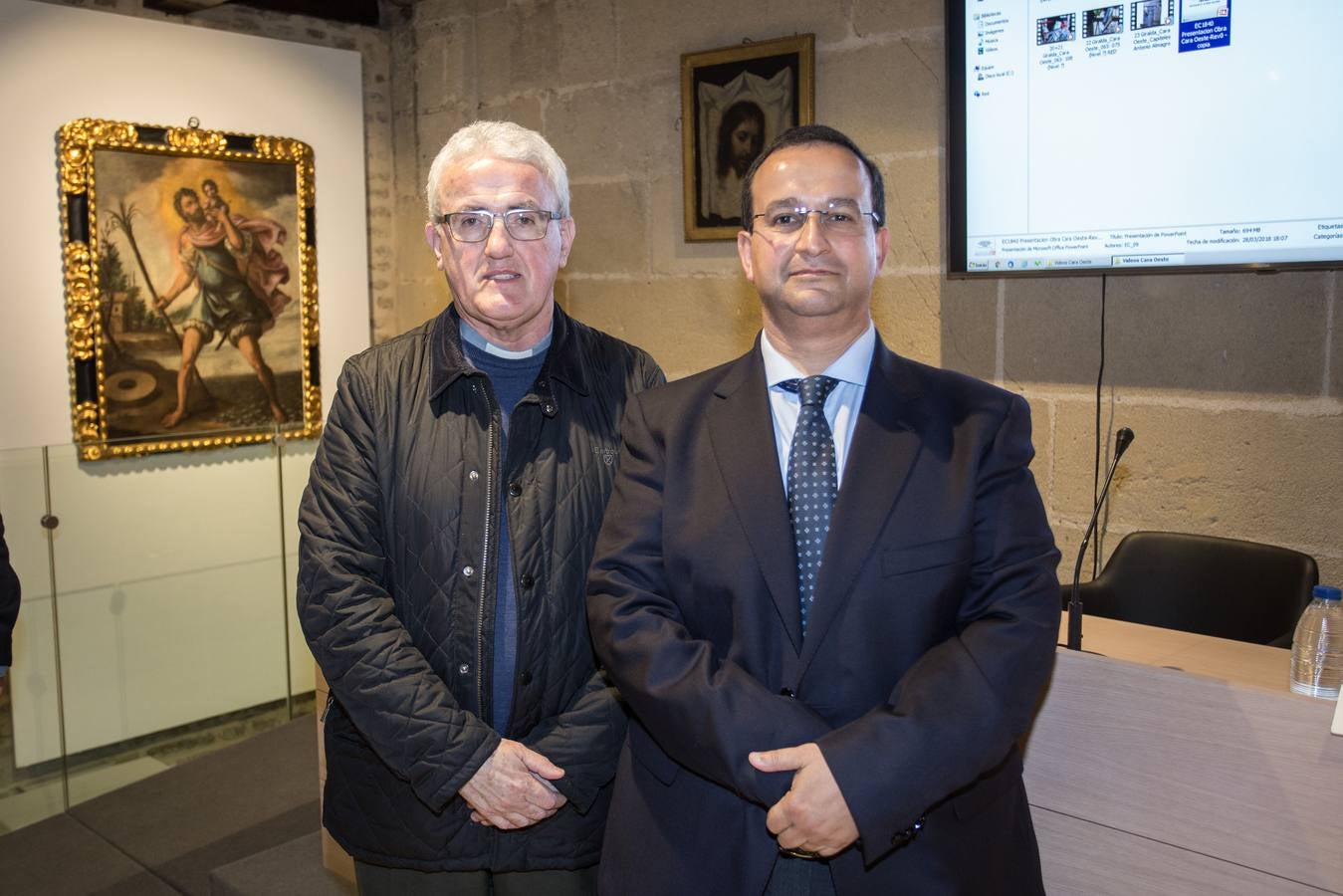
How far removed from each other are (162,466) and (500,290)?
264 centimetres

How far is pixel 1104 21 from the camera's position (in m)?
2.84

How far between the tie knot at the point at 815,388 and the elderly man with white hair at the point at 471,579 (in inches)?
14.6

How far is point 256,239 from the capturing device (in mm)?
4363

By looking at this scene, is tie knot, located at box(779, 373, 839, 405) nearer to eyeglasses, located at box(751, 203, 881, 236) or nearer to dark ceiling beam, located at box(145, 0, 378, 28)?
eyeglasses, located at box(751, 203, 881, 236)


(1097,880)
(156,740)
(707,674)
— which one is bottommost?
(156,740)

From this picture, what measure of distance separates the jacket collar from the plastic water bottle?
1.12 m

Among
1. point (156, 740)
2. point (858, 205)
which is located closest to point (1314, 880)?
point (858, 205)

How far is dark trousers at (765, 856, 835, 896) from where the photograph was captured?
1.51 metres

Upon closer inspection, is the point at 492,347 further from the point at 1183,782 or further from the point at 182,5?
the point at 182,5

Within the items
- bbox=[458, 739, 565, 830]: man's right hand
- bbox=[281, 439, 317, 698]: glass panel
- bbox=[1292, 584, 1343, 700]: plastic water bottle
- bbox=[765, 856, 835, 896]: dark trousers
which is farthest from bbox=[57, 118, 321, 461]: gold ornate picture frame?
bbox=[1292, 584, 1343, 700]: plastic water bottle

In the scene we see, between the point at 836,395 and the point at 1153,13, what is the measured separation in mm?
1719

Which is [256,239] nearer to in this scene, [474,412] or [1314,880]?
[474,412]

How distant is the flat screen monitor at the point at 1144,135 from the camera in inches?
102

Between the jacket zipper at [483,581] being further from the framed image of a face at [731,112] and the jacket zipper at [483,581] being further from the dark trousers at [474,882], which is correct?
the framed image of a face at [731,112]
